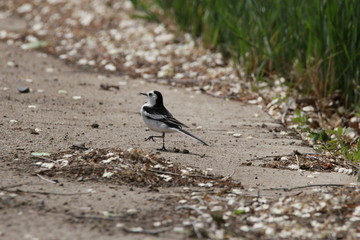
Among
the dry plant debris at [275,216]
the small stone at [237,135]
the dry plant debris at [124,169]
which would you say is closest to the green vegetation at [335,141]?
the small stone at [237,135]

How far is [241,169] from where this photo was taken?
5.19 meters

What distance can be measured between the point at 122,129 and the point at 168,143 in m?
0.54

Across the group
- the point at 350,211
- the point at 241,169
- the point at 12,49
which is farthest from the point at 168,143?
the point at 12,49

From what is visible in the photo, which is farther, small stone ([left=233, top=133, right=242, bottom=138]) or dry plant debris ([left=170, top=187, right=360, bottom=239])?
small stone ([left=233, top=133, right=242, bottom=138])

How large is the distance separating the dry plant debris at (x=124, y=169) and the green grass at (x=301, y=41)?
2.72m

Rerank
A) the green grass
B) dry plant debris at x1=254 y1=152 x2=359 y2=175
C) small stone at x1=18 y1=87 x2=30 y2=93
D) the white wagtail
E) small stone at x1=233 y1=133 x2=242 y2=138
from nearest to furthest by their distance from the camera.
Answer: dry plant debris at x1=254 y1=152 x2=359 y2=175
the white wagtail
small stone at x1=233 y1=133 x2=242 y2=138
the green grass
small stone at x1=18 y1=87 x2=30 y2=93

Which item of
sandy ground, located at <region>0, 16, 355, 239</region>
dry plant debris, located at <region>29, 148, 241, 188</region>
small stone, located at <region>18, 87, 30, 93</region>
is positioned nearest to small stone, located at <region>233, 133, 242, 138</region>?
sandy ground, located at <region>0, 16, 355, 239</region>

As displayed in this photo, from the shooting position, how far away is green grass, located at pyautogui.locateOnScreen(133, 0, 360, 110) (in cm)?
702

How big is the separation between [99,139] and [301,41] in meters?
2.77

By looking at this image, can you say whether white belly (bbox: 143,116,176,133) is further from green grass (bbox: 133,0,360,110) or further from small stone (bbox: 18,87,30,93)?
small stone (bbox: 18,87,30,93)

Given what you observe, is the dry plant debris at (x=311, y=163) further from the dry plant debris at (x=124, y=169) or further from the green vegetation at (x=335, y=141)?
the dry plant debris at (x=124, y=169)

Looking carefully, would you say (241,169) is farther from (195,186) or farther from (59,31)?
(59,31)

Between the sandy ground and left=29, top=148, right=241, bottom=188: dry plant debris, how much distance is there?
0.39ft

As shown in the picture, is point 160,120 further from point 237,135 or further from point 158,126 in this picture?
point 237,135
